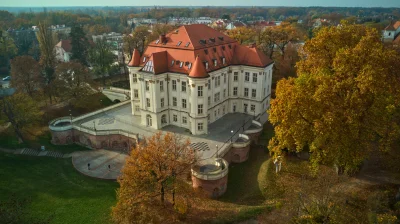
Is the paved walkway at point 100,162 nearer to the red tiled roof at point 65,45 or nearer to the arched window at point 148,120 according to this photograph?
the arched window at point 148,120

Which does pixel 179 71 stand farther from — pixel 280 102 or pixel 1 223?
pixel 1 223

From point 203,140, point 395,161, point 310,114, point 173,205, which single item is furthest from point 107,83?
point 395,161

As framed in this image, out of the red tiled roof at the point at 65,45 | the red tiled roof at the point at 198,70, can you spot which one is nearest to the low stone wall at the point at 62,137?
the red tiled roof at the point at 198,70

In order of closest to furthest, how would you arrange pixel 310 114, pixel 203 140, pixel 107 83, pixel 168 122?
pixel 310 114
pixel 203 140
pixel 168 122
pixel 107 83

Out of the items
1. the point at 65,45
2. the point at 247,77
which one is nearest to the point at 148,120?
the point at 247,77

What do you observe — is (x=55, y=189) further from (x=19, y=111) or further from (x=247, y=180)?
(x=247, y=180)

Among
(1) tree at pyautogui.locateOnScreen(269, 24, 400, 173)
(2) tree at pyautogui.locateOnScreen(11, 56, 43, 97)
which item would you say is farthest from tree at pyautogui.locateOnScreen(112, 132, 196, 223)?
(2) tree at pyautogui.locateOnScreen(11, 56, 43, 97)

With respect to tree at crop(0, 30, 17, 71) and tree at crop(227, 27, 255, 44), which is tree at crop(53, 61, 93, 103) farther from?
tree at crop(0, 30, 17, 71)
